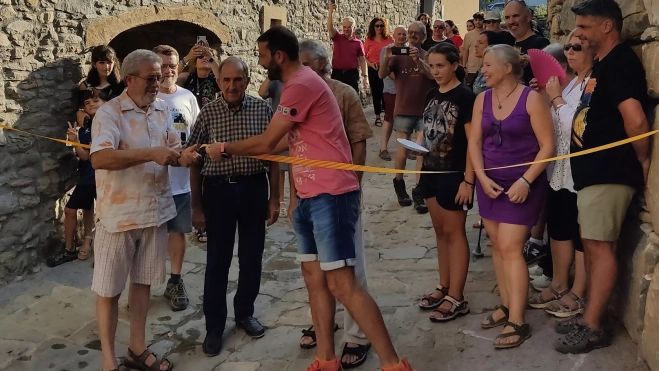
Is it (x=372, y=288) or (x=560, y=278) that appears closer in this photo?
(x=560, y=278)

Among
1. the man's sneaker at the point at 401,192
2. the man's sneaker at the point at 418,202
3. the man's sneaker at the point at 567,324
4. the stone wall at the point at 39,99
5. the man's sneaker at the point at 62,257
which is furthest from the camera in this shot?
the man's sneaker at the point at 401,192

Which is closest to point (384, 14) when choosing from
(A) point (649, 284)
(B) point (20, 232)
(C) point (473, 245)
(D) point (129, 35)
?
(D) point (129, 35)

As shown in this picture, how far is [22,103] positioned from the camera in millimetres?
5008

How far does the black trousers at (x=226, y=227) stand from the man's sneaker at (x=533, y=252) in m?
1.98

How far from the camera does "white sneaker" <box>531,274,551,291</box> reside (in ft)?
13.3

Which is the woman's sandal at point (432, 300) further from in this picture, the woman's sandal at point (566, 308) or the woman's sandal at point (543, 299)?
the woman's sandal at point (566, 308)

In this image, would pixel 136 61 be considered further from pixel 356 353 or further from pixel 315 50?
pixel 356 353

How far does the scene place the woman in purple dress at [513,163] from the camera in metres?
3.32

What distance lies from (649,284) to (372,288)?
6.61 ft

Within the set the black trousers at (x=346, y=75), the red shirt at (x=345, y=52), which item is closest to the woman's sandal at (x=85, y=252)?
the black trousers at (x=346, y=75)

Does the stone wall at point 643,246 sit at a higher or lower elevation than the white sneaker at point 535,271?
higher

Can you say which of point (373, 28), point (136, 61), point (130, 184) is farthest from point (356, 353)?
point (373, 28)

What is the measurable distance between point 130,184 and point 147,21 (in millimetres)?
3272

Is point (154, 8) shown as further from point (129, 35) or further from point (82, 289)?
point (82, 289)
